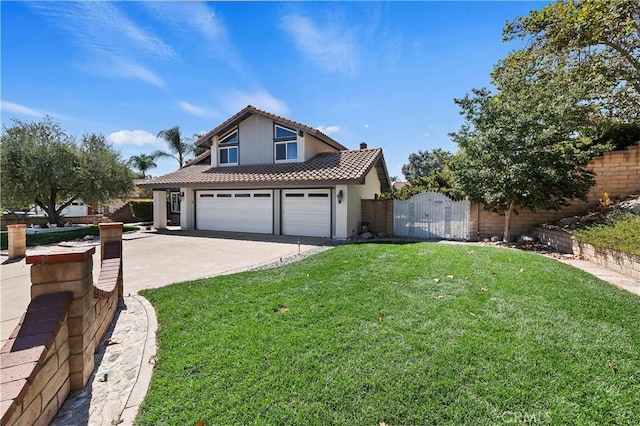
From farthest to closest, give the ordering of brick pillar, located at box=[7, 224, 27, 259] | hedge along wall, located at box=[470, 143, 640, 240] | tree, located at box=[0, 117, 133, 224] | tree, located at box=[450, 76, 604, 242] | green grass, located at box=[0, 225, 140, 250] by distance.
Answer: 1. tree, located at box=[0, 117, 133, 224]
2. green grass, located at box=[0, 225, 140, 250]
3. hedge along wall, located at box=[470, 143, 640, 240]
4. tree, located at box=[450, 76, 604, 242]
5. brick pillar, located at box=[7, 224, 27, 259]

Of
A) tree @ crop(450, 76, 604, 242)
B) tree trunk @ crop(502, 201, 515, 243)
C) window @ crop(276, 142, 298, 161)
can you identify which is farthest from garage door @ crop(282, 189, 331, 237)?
tree trunk @ crop(502, 201, 515, 243)

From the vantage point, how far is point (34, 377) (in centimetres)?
223

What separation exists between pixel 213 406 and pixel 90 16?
10834mm

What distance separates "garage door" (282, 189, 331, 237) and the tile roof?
1037 millimetres

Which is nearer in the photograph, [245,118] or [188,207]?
[245,118]

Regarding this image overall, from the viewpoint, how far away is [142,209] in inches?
987

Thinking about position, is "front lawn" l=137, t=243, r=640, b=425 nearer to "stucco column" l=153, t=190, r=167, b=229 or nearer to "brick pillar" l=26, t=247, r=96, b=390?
"brick pillar" l=26, t=247, r=96, b=390

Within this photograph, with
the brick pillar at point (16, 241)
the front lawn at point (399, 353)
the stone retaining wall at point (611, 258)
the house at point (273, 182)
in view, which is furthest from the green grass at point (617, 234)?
the brick pillar at point (16, 241)

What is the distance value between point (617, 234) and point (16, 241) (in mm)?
18078

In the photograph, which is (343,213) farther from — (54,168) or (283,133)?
(54,168)

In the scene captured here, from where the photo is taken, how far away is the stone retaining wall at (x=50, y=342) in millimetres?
2119

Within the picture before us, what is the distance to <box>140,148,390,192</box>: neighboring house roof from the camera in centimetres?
1338

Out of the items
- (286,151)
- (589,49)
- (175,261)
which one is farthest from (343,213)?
(589,49)

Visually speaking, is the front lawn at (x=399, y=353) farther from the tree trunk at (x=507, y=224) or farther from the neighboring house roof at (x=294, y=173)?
the neighboring house roof at (x=294, y=173)
